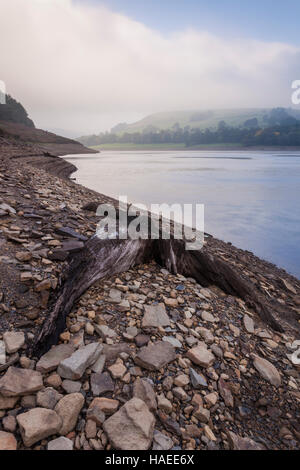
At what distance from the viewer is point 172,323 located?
3049 mm

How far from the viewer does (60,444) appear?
5.68 ft

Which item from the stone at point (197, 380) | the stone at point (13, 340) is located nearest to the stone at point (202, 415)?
the stone at point (197, 380)

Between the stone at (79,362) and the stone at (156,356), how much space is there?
0.40 m

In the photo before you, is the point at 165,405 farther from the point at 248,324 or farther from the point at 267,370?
the point at 248,324

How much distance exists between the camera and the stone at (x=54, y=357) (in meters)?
2.17

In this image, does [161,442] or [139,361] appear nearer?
[161,442]

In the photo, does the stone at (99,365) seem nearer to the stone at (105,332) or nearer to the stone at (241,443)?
the stone at (105,332)

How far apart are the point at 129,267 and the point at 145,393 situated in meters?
1.95

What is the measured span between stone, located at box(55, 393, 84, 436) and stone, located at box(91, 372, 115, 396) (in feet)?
0.53

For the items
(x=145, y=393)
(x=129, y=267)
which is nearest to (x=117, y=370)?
(x=145, y=393)

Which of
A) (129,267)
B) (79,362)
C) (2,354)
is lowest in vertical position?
(79,362)

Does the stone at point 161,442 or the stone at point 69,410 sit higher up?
the stone at point 69,410

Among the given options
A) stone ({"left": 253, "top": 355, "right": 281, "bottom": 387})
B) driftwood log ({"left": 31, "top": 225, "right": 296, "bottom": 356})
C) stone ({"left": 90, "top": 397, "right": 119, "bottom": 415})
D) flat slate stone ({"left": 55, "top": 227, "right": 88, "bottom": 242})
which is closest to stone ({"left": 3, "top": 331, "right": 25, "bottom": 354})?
driftwood log ({"left": 31, "top": 225, "right": 296, "bottom": 356})
